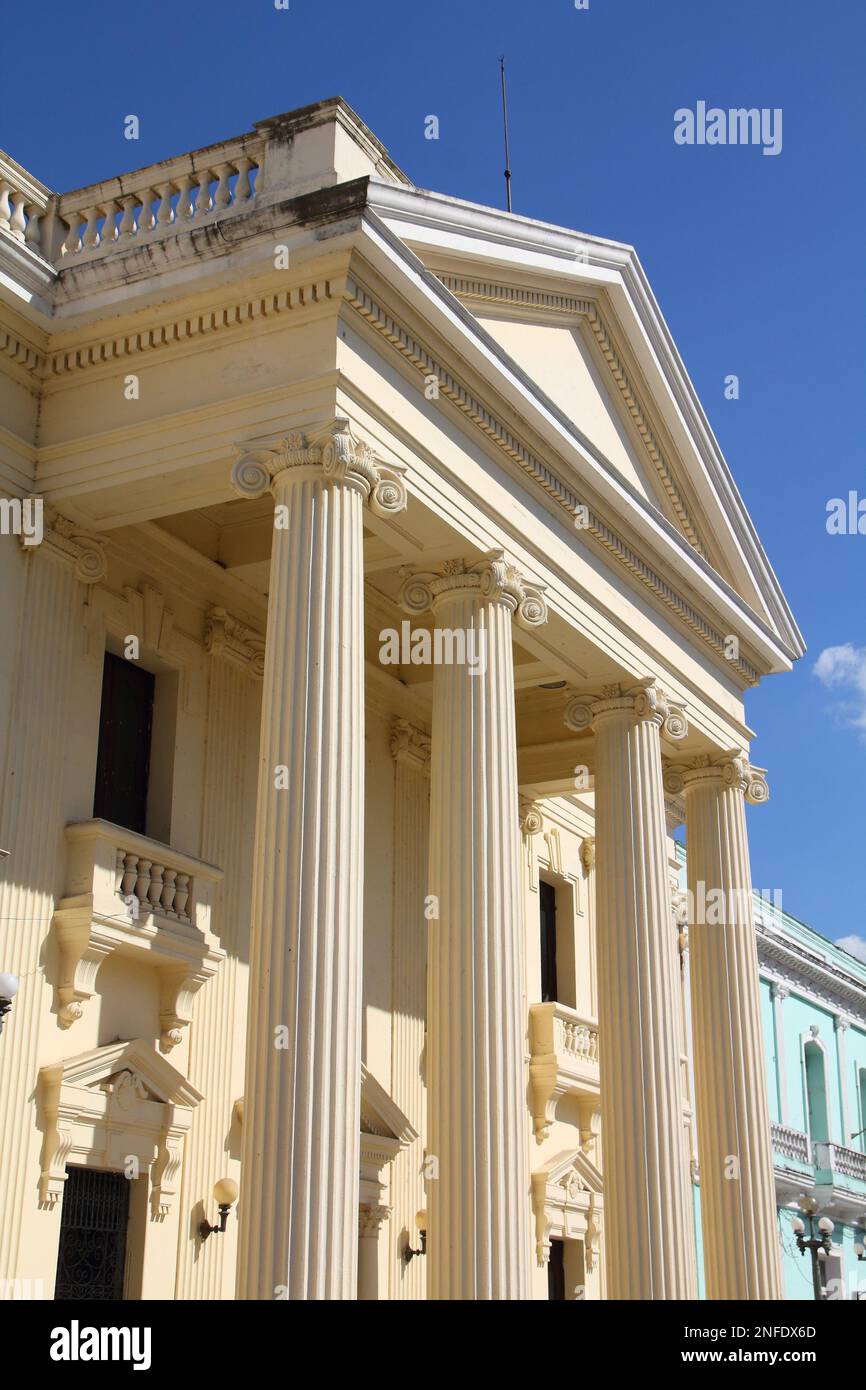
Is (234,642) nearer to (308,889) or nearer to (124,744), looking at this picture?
(124,744)

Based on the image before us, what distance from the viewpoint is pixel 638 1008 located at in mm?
15234

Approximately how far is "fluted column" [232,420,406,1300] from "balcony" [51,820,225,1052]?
7.99 ft

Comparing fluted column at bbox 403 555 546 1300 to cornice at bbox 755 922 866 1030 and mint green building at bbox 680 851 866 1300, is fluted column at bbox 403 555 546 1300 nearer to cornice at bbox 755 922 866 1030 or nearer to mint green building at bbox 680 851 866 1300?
cornice at bbox 755 922 866 1030

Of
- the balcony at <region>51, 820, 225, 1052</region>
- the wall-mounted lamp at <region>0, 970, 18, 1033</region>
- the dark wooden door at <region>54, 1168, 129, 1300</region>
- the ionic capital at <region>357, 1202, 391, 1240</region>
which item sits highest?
the balcony at <region>51, 820, 225, 1052</region>

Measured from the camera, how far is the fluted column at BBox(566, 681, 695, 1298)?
48.0 ft

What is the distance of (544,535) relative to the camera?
14.4m

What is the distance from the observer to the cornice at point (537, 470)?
12078 mm

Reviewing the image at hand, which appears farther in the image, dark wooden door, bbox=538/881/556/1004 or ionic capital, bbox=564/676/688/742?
dark wooden door, bbox=538/881/556/1004

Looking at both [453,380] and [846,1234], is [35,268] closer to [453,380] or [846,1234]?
[453,380]

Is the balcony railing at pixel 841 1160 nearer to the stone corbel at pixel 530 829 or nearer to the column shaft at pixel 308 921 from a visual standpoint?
the stone corbel at pixel 530 829

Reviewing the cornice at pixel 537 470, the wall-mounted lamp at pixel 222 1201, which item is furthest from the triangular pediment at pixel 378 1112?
the cornice at pixel 537 470

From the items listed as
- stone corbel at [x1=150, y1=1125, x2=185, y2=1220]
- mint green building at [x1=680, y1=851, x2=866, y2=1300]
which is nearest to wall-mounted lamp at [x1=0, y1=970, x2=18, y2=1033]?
stone corbel at [x1=150, y1=1125, x2=185, y2=1220]

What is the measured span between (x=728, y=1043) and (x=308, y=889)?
815cm
